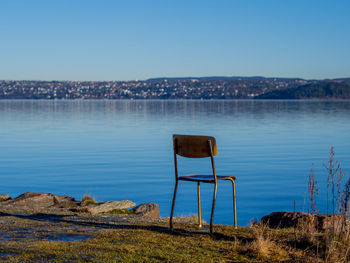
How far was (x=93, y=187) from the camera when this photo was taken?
1975 cm

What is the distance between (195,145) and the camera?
7762 millimetres

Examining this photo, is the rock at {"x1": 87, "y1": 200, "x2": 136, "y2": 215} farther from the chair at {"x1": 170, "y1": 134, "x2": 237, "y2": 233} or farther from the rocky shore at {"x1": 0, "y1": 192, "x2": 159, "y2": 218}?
the chair at {"x1": 170, "y1": 134, "x2": 237, "y2": 233}

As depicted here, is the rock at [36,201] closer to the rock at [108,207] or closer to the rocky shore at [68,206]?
the rocky shore at [68,206]

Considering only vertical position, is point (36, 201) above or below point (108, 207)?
below

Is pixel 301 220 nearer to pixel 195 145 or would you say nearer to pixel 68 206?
pixel 195 145

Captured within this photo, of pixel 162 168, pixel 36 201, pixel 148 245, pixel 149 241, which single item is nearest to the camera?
pixel 148 245

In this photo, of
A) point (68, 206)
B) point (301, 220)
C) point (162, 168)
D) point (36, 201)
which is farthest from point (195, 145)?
point (162, 168)

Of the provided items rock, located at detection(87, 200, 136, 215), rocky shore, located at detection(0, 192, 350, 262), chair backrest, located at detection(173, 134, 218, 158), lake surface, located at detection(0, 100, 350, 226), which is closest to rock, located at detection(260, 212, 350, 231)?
rocky shore, located at detection(0, 192, 350, 262)

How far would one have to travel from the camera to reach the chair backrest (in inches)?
300

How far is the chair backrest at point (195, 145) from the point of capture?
7.62 m

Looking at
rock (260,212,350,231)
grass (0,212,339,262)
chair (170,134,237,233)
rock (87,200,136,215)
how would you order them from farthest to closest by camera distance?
rock (87,200,136,215) → rock (260,212,350,231) → chair (170,134,237,233) → grass (0,212,339,262)

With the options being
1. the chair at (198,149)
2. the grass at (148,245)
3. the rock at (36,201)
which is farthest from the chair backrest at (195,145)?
the rock at (36,201)

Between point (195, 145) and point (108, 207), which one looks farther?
point (108, 207)

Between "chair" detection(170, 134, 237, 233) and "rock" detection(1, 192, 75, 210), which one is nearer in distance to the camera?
"chair" detection(170, 134, 237, 233)
